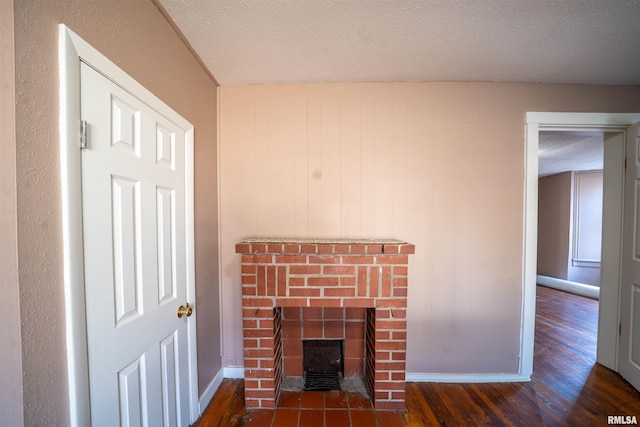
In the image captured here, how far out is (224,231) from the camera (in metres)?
1.96

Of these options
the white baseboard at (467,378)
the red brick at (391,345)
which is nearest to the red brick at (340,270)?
the red brick at (391,345)

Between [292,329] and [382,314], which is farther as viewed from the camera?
[292,329]

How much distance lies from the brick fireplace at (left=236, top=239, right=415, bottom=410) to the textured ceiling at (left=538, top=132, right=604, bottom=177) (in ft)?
7.34

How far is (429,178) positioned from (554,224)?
579 centimetres

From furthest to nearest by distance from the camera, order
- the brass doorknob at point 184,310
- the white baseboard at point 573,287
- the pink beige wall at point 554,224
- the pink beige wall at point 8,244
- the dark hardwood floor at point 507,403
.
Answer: the pink beige wall at point 554,224
the white baseboard at point 573,287
the dark hardwood floor at point 507,403
the brass doorknob at point 184,310
the pink beige wall at point 8,244

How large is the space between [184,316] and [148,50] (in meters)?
1.49

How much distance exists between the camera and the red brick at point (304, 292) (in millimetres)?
1593

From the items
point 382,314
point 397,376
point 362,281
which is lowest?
point 397,376

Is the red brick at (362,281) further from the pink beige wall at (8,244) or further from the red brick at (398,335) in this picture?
the pink beige wall at (8,244)

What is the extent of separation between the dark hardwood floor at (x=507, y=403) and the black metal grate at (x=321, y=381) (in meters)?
0.20

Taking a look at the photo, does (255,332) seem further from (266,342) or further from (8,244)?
(8,244)

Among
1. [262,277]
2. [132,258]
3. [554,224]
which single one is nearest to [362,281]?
[262,277]

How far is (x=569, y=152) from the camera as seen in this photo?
3.61m

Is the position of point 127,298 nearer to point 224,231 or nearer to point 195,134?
point 224,231
